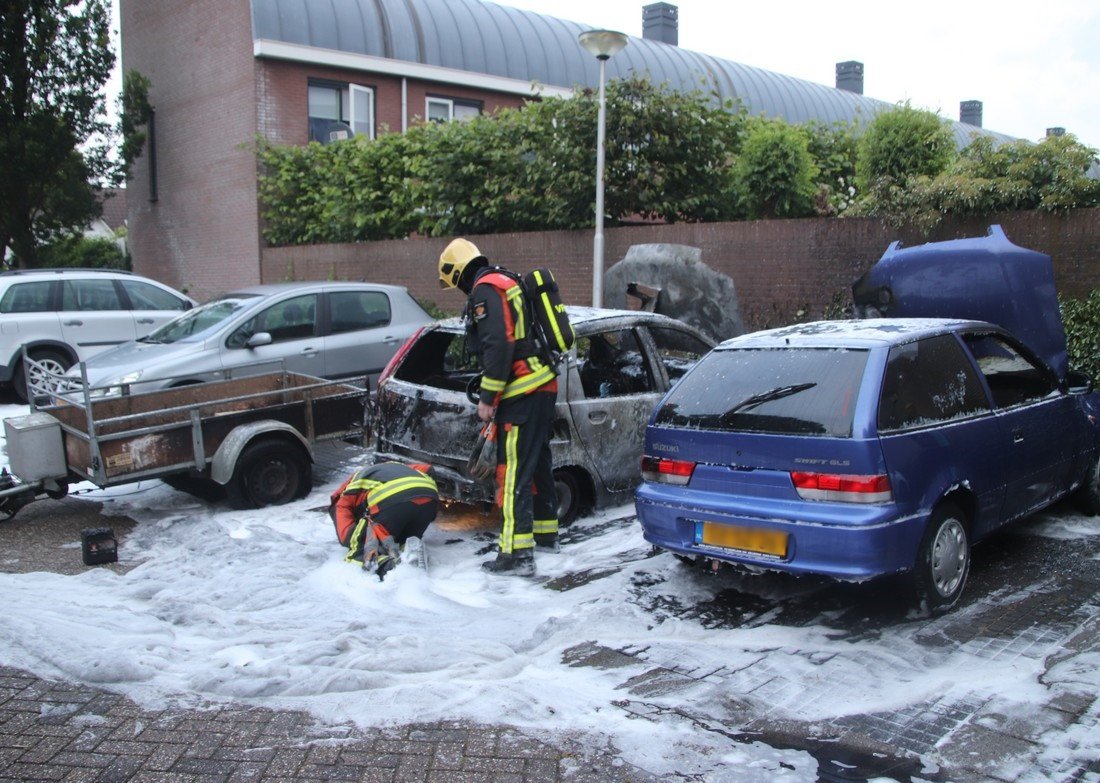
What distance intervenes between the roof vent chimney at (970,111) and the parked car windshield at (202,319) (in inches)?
1607

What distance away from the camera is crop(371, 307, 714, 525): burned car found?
6586 millimetres

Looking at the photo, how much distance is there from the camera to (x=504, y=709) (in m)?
4.13

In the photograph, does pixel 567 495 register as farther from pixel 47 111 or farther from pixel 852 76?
pixel 852 76

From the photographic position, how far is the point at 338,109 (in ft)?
66.8

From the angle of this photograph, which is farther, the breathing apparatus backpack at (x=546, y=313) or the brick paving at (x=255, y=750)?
the breathing apparatus backpack at (x=546, y=313)

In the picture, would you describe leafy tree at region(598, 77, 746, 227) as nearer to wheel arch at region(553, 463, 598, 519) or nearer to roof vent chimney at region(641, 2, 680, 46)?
wheel arch at region(553, 463, 598, 519)

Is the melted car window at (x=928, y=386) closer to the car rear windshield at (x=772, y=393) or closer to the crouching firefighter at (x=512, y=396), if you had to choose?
the car rear windshield at (x=772, y=393)

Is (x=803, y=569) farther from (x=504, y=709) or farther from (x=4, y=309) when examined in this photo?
(x=4, y=309)

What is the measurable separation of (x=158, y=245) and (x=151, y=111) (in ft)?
9.96

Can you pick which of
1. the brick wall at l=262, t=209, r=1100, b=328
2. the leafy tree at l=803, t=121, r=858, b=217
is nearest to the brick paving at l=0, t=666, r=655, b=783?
the brick wall at l=262, t=209, r=1100, b=328

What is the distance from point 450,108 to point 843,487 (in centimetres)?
1851

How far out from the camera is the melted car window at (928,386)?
494 cm

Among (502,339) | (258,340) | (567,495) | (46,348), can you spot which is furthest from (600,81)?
(46,348)

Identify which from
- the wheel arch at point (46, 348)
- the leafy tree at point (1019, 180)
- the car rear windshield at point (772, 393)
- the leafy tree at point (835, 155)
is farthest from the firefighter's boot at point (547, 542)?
the wheel arch at point (46, 348)
